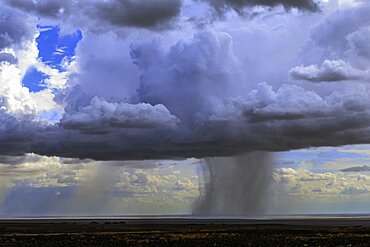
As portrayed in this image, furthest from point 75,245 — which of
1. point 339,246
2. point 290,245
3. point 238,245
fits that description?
point 339,246

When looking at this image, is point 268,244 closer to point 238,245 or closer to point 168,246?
point 238,245

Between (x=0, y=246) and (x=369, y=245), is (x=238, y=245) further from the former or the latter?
(x=0, y=246)

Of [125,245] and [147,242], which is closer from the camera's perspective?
[125,245]

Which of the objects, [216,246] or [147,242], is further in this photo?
[147,242]

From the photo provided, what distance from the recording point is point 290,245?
78.0 metres

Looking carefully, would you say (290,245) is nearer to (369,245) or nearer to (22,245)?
(369,245)

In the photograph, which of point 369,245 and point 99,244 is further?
point 99,244

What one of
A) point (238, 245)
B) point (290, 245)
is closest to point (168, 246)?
point (238, 245)

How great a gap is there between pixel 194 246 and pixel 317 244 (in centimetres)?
1739

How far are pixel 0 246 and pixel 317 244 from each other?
44694mm

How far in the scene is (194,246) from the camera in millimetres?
77688

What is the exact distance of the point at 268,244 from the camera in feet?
262

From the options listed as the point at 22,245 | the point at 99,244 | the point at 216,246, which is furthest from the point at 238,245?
the point at 22,245

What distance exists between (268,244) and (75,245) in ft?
89.3
